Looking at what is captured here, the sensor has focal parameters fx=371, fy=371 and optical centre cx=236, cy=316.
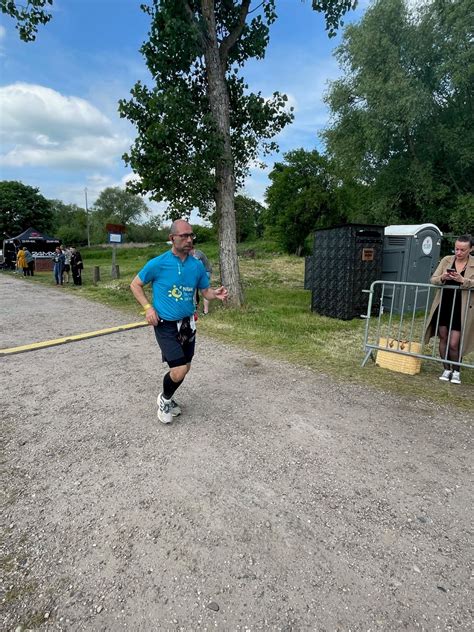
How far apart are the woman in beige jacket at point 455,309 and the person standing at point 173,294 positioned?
11.0ft

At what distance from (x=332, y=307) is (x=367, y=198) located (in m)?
12.1

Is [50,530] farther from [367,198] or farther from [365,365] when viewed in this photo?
[367,198]

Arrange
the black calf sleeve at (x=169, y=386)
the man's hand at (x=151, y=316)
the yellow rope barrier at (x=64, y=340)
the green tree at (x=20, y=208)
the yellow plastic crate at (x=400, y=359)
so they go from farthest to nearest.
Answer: the green tree at (x=20, y=208), the yellow rope barrier at (x=64, y=340), the yellow plastic crate at (x=400, y=359), the black calf sleeve at (x=169, y=386), the man's hand at (x=151, y=316)

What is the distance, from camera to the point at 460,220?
49.8ft

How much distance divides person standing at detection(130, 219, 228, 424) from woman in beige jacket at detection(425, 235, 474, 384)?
3.34m

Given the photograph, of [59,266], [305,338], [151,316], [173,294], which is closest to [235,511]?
[151,316]

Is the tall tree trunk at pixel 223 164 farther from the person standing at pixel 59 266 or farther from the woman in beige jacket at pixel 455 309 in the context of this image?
the person standing at pixel 59 266

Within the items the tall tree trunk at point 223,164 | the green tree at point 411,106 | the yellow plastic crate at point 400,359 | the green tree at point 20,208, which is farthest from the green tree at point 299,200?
the green tree at point 20,208

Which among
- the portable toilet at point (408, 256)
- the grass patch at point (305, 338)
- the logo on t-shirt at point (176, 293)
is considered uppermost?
the portable toilet at point (408, 256)

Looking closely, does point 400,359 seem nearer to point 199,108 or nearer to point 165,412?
point 165,412

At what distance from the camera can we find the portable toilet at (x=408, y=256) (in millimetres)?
9375

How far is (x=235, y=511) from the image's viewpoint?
2465mm

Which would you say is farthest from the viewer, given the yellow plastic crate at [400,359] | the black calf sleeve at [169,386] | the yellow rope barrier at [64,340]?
the yellow rope barrier at [64,340]

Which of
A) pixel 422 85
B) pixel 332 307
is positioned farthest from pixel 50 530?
pixel 422 85
